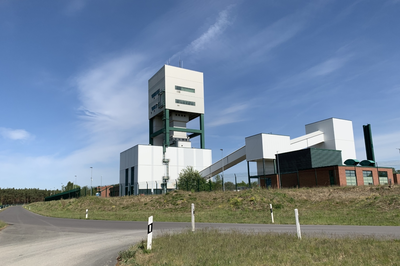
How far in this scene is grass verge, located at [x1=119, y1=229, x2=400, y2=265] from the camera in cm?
743

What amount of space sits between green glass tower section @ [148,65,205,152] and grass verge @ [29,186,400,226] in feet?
114

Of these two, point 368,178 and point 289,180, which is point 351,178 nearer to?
point 368,178

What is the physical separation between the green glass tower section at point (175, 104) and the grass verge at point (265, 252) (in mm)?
61428

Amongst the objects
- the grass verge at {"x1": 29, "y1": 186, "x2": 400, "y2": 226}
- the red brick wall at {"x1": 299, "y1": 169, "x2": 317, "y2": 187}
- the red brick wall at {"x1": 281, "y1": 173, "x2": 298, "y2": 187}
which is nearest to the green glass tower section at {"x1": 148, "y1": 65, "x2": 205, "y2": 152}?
the red brick wall at {"x1": 281, "y1": 173, "x2": 298, "y2": 187}

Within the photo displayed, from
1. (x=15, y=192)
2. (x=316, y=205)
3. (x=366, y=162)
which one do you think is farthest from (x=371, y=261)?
(x=15, y=192)

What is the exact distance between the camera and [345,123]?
61.7 m

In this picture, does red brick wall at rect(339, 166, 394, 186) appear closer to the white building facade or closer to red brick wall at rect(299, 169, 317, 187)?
red brick wall at rect(299, 169, 317, 187)

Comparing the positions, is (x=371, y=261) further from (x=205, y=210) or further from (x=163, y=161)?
(x=163, y=161)

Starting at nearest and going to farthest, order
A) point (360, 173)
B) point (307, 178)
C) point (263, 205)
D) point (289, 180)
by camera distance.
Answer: point (263, 205), point (360, 173), point (307, 178), point (289, 180)

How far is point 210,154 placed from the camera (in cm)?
7712

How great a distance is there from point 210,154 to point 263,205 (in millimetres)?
48325

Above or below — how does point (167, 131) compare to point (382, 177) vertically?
above

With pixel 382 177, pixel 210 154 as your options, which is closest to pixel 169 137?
pixel 210 154

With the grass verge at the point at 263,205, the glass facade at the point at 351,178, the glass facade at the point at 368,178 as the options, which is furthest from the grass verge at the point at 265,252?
the glass facade at the point at 368,178
